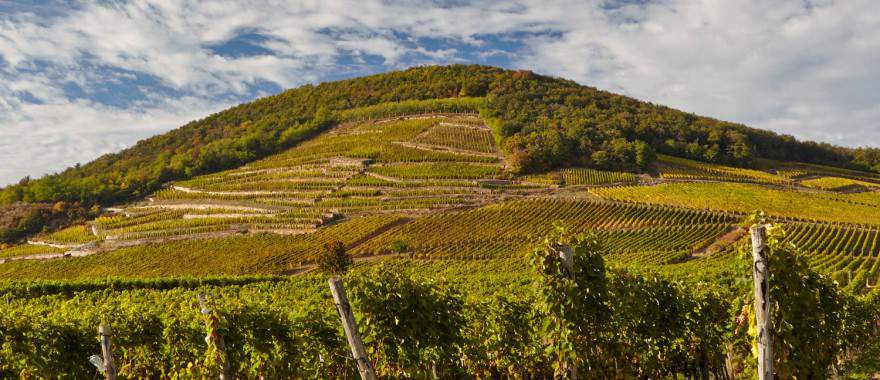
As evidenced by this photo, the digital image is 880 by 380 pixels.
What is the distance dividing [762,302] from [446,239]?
51.0 metres

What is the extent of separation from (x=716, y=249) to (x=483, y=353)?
45830 millimetres

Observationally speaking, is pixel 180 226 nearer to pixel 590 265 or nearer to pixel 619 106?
pixel 590 265

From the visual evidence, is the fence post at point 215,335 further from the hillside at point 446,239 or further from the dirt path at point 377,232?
the dirt path at point 377,232

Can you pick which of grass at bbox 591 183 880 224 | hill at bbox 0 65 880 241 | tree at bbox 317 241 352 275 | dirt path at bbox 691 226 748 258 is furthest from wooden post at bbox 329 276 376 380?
hill at bbox 0 65 880 241

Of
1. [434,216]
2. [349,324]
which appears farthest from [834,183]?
[349,324]

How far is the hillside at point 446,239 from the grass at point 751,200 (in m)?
0.56

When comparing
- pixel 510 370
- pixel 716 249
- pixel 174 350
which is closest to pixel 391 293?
pixel 510 370

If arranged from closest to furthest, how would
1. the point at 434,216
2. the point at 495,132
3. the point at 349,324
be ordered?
the point at 349,324
the point at 434,216
the point at 495,132

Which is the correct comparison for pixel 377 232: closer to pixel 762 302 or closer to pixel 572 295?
pixel 572 295

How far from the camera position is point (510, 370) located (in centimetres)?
1132

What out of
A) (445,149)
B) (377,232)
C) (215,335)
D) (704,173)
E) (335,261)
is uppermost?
(445,149)

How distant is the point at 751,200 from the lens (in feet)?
216

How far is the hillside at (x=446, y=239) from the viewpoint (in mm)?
8641

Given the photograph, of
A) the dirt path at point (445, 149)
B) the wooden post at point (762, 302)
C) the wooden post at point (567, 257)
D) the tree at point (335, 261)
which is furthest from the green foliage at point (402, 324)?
the dirt path at point (445, 149)
